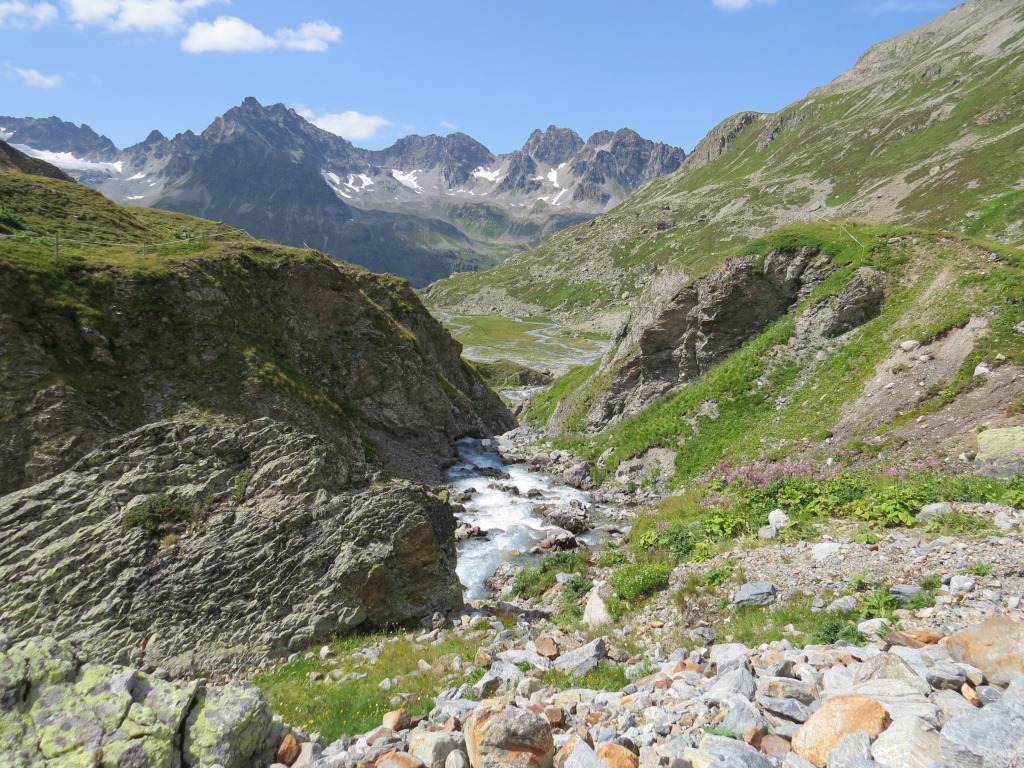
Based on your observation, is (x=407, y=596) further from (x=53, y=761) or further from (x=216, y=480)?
(x=53, y=761)

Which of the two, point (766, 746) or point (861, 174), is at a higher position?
point (861, 174)

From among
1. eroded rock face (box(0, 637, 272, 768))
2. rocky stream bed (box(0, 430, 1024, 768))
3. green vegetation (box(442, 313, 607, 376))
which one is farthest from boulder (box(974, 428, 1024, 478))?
green vegetation (box(442, 313, 607, 376))

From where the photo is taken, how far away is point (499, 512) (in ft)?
106

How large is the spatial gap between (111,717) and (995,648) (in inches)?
476

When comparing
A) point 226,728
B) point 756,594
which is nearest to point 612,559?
point 756,594

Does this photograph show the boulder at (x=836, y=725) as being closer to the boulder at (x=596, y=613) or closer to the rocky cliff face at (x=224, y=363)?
the boulder at (x=596, y=613)

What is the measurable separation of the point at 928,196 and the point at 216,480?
167 meters

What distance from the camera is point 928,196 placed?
127 meters

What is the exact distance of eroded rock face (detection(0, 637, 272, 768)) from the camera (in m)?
6.80

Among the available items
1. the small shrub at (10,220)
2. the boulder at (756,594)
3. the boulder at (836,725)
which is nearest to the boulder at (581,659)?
the boulder at (756,594)

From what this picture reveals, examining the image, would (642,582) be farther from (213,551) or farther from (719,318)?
Answer: (719,318)

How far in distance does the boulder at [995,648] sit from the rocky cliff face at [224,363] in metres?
17.6

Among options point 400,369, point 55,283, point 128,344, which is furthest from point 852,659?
point 400,369

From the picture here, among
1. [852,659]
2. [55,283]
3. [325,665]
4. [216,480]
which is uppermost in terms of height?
[55,283]
